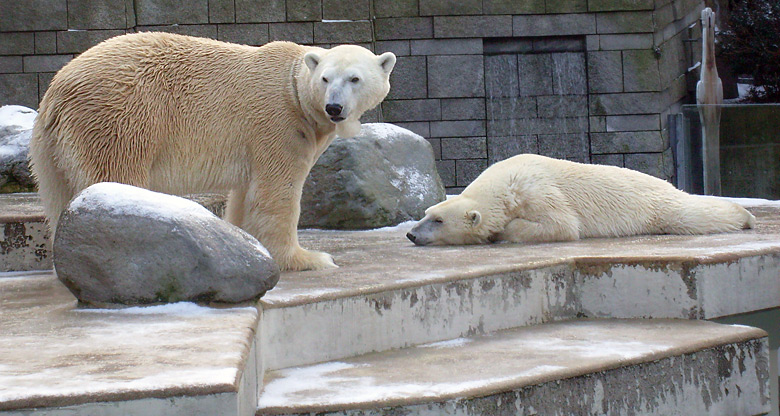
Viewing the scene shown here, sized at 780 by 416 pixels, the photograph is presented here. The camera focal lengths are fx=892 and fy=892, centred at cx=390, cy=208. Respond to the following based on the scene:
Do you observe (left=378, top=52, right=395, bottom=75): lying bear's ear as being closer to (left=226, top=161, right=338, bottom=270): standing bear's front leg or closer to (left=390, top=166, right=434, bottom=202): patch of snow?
(left=226, top=161, right=338, bottom=270): standing bear's front leg

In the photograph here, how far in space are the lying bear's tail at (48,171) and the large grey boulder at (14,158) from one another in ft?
9.55

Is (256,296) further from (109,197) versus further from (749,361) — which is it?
(749,361)

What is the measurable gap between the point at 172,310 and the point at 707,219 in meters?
3.36

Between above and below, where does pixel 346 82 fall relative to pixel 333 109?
above

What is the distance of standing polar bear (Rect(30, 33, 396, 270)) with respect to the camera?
3379mm

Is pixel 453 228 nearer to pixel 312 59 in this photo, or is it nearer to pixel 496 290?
pixel 496 290

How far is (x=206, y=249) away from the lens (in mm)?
2748

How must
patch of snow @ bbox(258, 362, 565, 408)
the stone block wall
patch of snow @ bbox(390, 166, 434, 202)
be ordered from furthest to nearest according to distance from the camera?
the stone block wall → patch of snow @ bbox(390, 166, 434, 202) → patch of snow @ bbox(258, 362, 565, 408)

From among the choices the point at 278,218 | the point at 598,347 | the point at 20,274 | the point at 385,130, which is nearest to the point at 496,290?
the point at 598,347

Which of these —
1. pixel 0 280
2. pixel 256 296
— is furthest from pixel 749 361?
pixel 0 280

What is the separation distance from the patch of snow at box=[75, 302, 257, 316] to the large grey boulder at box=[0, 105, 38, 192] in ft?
12.9

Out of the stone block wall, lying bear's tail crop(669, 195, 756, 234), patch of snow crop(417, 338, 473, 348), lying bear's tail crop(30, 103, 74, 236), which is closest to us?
patch of snow crop(417, 338, 473, 348)

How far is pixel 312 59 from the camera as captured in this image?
379 centimetres

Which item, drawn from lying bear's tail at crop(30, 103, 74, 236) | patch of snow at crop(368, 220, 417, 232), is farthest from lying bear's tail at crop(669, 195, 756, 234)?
lying bear's tail at crop(30, 103, 74, 236)
